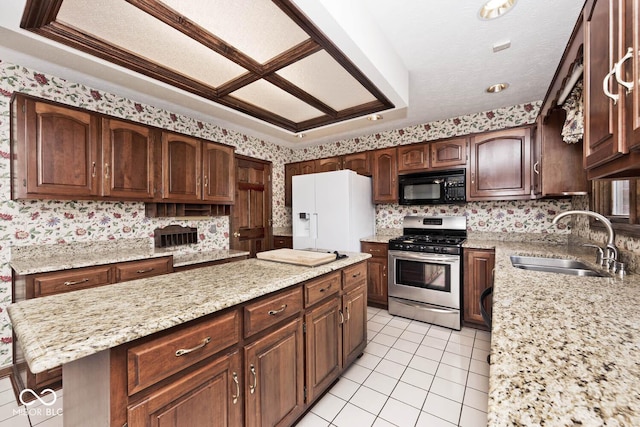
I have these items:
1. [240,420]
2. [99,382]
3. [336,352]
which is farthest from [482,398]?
[99,382]

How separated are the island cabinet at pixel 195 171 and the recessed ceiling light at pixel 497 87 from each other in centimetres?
288

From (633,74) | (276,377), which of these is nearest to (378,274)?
(276,377)

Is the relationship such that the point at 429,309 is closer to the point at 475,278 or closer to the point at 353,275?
the point at 475,278

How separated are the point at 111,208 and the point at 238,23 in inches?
87.6

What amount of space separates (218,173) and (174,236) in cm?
90

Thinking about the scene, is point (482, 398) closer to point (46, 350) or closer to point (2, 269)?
point (46, 350)

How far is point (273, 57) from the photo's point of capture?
1.88m

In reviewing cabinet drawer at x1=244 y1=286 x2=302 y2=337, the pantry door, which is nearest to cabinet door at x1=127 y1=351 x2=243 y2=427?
cabinet drawer at x1=244 y1=286 x2=302 y2=337

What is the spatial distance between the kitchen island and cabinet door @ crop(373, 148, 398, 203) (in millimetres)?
2380

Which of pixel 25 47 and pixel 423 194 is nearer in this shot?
pixel 25 47

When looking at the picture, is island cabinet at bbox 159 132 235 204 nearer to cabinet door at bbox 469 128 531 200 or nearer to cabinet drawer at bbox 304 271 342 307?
cabinet drawer at bbox 304 271 342 307

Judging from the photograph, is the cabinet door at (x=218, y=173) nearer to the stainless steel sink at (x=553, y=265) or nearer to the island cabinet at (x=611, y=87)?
the stainless steel sink at (x=553, y=265)

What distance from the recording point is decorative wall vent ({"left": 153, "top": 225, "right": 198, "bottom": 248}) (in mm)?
3000

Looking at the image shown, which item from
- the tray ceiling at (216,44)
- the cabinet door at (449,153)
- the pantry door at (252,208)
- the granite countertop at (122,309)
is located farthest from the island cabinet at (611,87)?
the pantry door at (252,208)
